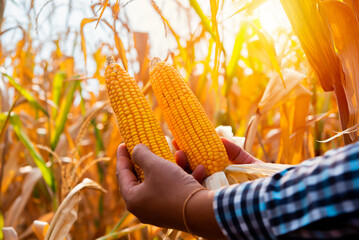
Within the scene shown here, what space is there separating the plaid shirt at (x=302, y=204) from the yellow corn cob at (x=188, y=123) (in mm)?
516

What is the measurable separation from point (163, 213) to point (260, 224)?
0.32 meters

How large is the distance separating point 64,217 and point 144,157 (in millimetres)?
716

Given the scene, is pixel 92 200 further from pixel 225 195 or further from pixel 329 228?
pixel 329 228

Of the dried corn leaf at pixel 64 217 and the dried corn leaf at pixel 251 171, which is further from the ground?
the dried corn leaf at pixel 251 171

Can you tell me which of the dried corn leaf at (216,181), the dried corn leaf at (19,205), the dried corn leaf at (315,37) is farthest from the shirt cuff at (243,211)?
the dried corn leaf at (19,205)

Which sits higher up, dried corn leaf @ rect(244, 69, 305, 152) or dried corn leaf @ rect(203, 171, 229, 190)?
dried corn leaf @ rect(244, 69, 305, 152)

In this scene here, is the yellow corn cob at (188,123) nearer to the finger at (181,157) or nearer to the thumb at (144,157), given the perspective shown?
the finger at (181,157)

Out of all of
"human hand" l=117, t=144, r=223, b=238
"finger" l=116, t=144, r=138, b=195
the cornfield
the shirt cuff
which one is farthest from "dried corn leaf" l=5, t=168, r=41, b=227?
the shirt cuff

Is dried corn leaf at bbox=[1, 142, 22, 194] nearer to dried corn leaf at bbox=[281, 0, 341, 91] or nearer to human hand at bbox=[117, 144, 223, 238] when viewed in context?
human hand at bbox=[117, 144, 223, 238]

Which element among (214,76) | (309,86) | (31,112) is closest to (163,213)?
(214,76)

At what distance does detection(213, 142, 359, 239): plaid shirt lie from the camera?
687mm

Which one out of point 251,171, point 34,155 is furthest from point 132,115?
point 34,155

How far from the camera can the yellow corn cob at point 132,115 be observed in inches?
54.2

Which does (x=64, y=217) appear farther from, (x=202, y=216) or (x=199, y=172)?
(x=202, y=216)
